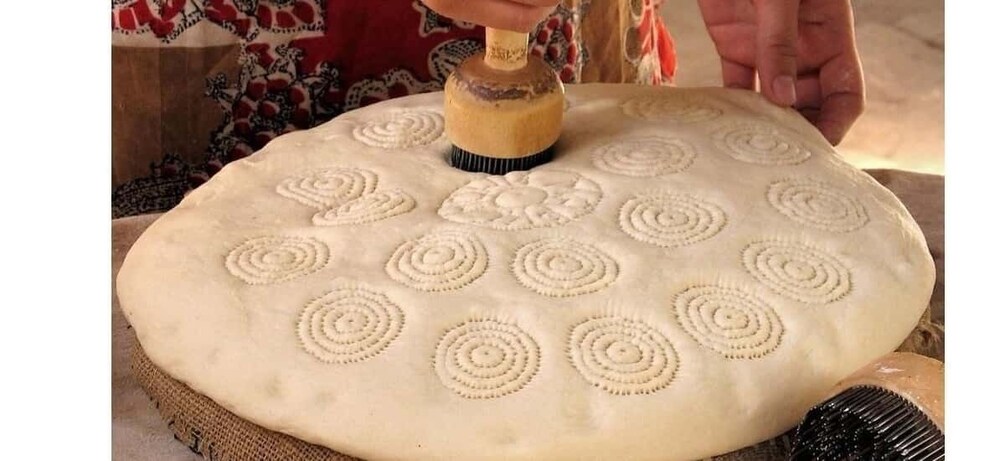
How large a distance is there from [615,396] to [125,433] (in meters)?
0.48

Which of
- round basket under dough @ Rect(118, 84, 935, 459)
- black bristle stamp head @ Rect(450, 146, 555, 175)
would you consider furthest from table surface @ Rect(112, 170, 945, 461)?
black bristle stamp head @ Rect(450, 146, 555, 175)

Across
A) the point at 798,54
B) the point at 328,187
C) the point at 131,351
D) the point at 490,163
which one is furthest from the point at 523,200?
the point at 798,54

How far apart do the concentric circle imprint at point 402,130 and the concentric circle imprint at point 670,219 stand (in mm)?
260

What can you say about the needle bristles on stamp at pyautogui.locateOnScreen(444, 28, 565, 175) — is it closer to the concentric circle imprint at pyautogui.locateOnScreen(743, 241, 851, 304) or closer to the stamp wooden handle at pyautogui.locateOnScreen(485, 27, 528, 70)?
the stamp wooden handle at pyautogui.locateOnScreen(485, 27, 528, 70)

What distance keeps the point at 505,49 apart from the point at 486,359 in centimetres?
35

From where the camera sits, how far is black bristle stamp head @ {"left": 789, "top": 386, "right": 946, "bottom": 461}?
0.79 metres

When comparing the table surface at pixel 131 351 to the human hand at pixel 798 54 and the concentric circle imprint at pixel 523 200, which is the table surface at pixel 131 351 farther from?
the concentric circle imprint at pixel 523 200

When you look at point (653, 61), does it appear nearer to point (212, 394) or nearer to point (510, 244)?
point (510, 244)

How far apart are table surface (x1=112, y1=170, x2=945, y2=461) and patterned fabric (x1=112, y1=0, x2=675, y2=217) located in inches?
7.4

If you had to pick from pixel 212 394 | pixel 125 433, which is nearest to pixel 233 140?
pixel 125 433

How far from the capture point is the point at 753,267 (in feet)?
3.26

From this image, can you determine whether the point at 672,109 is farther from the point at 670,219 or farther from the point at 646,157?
the point at 670,219

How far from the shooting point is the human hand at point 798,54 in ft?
4.50

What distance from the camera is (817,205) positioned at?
1086 millimetres
